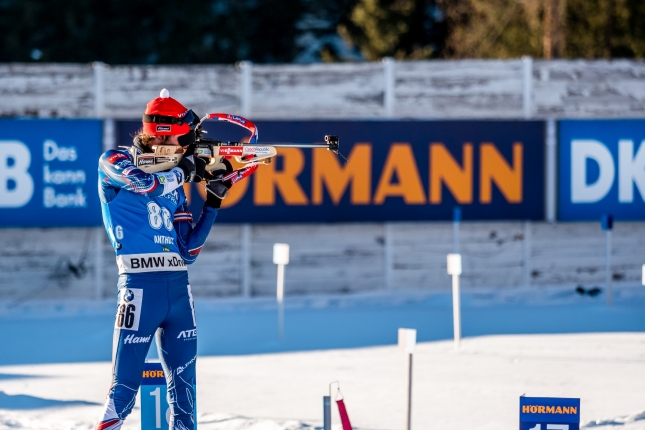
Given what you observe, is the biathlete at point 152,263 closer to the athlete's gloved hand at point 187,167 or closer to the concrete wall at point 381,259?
the athlete's gloved hand at point 187,167

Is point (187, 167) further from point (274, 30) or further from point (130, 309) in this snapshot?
point (274, 30)

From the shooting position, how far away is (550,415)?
16.4 feet

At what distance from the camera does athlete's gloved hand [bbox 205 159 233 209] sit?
5445 mm

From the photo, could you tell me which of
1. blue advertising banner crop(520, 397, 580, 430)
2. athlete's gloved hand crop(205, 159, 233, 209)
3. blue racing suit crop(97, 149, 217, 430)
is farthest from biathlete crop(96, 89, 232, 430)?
blue advertising banner crop(520, 397, 580, 430)

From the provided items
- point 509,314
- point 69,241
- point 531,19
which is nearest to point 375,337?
point 509,314

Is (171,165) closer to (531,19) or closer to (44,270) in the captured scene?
(44,270)

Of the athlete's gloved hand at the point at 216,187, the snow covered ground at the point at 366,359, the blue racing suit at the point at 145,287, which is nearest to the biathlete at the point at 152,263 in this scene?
the blue racing suit at the point at 145,287

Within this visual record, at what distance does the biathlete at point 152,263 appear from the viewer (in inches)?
196

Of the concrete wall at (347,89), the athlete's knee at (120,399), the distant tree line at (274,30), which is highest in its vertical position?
the distant tree line at (274,30)

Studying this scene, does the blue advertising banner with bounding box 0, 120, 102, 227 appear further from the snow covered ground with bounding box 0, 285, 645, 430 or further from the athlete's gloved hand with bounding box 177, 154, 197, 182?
the athlete's gloved hand with bounding box 177, 154, 197, 182

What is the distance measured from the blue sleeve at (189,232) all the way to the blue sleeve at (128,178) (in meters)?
0.32

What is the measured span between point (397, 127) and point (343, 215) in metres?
1.30

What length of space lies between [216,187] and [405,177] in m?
6.77

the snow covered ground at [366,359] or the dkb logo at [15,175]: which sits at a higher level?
the dkb logo at [15,175]
